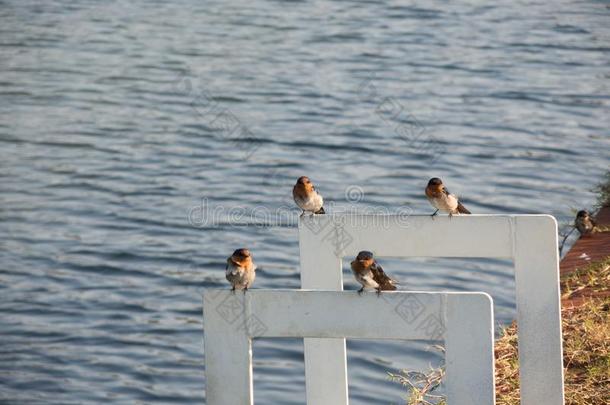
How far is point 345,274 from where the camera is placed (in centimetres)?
Result: 1238

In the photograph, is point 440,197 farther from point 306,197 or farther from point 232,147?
point 232,147

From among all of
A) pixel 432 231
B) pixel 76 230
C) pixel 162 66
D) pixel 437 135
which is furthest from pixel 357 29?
pixel 432 231

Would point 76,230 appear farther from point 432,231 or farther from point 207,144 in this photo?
point 432,231

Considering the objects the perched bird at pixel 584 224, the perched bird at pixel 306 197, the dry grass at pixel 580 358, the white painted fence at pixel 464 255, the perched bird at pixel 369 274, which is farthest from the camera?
the perched bird at pixel 584 224

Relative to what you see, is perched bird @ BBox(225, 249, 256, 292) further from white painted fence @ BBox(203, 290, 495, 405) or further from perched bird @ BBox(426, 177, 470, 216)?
perched bird @ BBox(426, 177, 470, 216)

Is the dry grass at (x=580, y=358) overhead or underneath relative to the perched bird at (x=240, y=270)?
underneath

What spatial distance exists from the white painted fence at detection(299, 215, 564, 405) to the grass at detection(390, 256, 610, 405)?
789mm

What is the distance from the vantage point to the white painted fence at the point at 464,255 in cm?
569

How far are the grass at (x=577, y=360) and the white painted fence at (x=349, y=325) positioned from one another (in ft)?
4.94

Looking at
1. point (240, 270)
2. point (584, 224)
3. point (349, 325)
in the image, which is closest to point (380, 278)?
point (349, 325)

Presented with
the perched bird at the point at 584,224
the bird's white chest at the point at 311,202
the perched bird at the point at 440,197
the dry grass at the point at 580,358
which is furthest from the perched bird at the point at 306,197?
the perched bird at the point at 584,224

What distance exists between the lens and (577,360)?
712 cm

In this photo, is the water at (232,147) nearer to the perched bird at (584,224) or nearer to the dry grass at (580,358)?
the perched bird at (584,224)

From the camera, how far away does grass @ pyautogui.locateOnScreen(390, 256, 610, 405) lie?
6.65 metres
